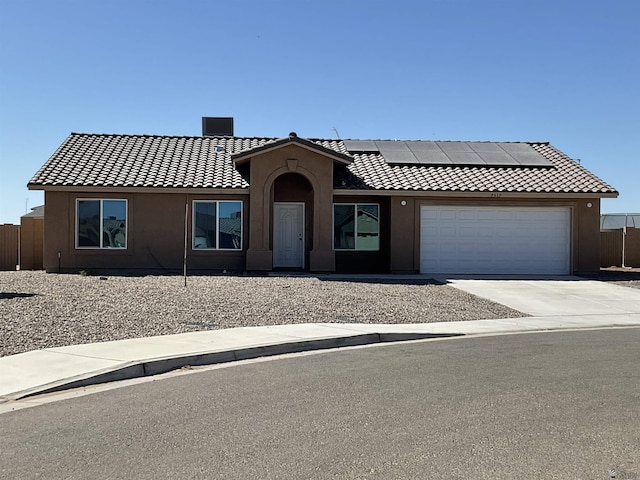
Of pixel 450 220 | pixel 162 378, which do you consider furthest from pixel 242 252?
pixel 162 378

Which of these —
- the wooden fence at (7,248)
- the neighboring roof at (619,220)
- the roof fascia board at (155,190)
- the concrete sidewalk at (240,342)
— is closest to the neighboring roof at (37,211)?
the wooden fence at (7,248)

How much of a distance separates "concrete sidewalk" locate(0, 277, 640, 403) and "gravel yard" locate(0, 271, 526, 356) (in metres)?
0.72

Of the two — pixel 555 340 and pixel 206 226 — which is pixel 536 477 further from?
pixel 206 226

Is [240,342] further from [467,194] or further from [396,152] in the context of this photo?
[396,152]

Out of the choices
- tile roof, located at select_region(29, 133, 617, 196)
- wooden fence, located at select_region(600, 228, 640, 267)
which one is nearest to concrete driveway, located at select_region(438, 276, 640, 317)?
tile roof, located at select_region(29, 133, 617, 196)

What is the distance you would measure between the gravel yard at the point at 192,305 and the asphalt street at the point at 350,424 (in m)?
3.49

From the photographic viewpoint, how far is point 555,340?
39.1ft

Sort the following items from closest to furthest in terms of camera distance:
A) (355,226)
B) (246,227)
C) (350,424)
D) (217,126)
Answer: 1. (350,424)
2. (246,227)
3. (355,226)
4. (217,126)

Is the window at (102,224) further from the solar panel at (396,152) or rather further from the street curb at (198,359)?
the street curb at (198,359)

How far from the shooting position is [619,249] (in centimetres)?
2950

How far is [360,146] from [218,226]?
732 cm

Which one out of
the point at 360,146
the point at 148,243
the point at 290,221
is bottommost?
the point at 148,243

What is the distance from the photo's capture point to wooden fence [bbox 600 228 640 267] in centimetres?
2945

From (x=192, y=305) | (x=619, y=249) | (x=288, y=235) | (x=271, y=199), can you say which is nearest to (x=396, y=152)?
(x=288, y=235)
